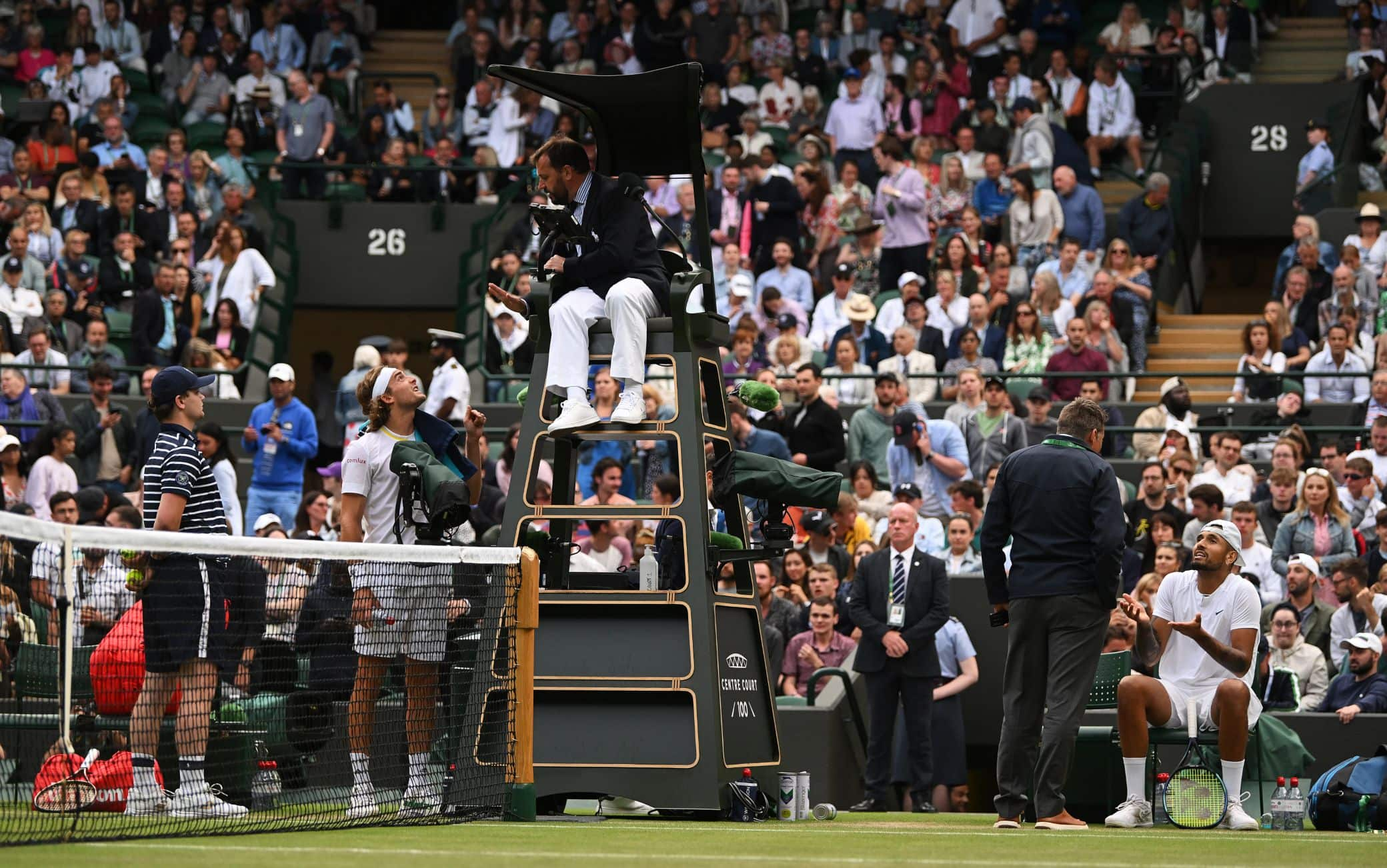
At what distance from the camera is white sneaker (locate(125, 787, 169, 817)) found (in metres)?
8.30

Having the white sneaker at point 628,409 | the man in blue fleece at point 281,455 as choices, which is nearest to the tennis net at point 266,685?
the white sneaker at point 628,409

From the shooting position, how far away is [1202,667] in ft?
36.3

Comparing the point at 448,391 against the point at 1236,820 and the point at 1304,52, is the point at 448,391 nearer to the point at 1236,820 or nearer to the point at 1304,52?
the point at 1236,820

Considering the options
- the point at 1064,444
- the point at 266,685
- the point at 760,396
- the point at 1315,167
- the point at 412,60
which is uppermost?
the point at 412,60

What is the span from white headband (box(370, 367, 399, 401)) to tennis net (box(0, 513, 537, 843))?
969 millimetres

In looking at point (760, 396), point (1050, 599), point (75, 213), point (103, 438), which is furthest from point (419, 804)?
point (75, 213)

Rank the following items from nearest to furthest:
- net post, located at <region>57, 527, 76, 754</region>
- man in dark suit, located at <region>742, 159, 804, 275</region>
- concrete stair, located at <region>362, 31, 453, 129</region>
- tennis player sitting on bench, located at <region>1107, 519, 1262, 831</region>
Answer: net post, located at <region>57, 527, 76, 754</region> < tennis player sitting on bench, located at <region>1107, 519, 1262, 831</region> < man in dark suit, located at <region>742, 159, 804, 275</region> < concrete stair, located at <region>362, 31, 453, 129</region>

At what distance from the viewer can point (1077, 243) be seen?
70.0 feet

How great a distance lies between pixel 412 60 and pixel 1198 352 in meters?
13.2

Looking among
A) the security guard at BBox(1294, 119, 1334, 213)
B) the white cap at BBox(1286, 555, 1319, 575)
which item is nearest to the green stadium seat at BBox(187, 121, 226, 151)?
the security guard at BBox(1294, 119, 1334, 213)

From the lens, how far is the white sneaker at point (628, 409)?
33.9 feet

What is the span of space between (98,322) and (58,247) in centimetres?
217

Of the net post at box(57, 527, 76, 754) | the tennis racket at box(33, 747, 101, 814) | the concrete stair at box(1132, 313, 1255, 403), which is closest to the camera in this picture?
the net post at box(57, 527, 76, 754)

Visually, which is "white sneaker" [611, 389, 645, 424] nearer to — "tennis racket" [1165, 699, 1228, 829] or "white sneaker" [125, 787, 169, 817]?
"white sneaker" [125, 787, 169, 817]
